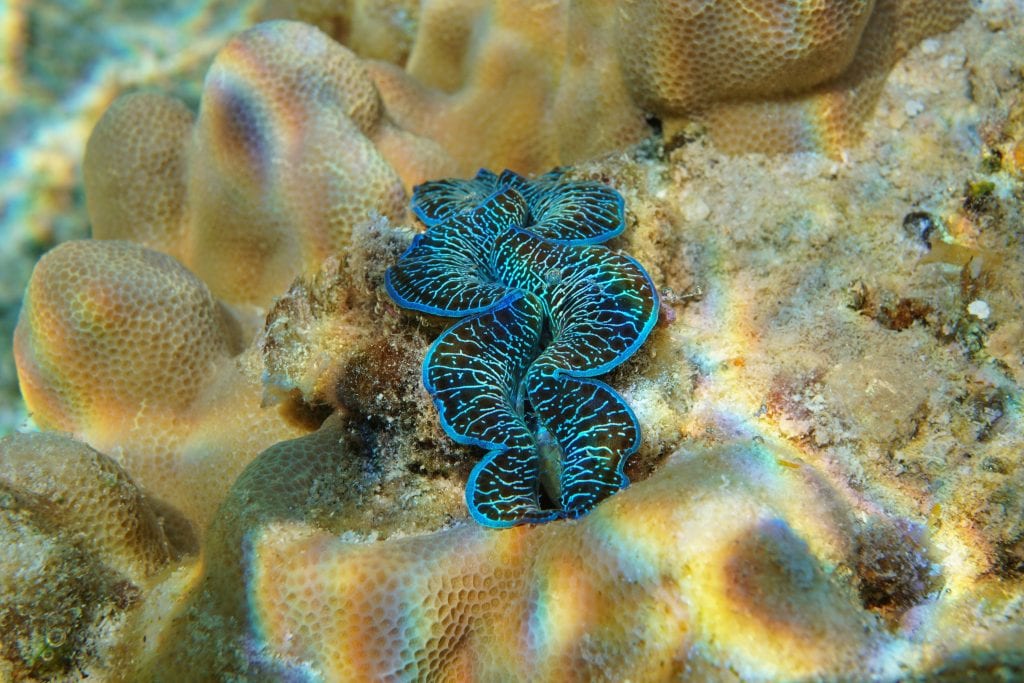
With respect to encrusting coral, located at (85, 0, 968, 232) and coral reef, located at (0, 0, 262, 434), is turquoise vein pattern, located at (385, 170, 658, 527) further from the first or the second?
coral reef, located at (0, 0, 262, 434)

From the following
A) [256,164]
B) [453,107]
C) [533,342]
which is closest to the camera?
[533,342]

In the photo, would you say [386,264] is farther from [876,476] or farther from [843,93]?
[843,93]

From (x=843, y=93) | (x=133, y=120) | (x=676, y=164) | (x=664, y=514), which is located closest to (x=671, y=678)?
(x=664, y=514)

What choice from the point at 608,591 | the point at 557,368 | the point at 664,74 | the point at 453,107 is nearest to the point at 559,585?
the point at 608,591

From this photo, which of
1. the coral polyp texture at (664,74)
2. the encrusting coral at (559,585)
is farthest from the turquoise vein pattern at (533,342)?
the coral polyp texture at (664,74)

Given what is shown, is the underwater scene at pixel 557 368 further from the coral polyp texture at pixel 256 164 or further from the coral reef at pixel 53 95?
the coral reef at pixel 53 95

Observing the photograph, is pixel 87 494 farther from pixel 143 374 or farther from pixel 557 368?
pixel 557 368
